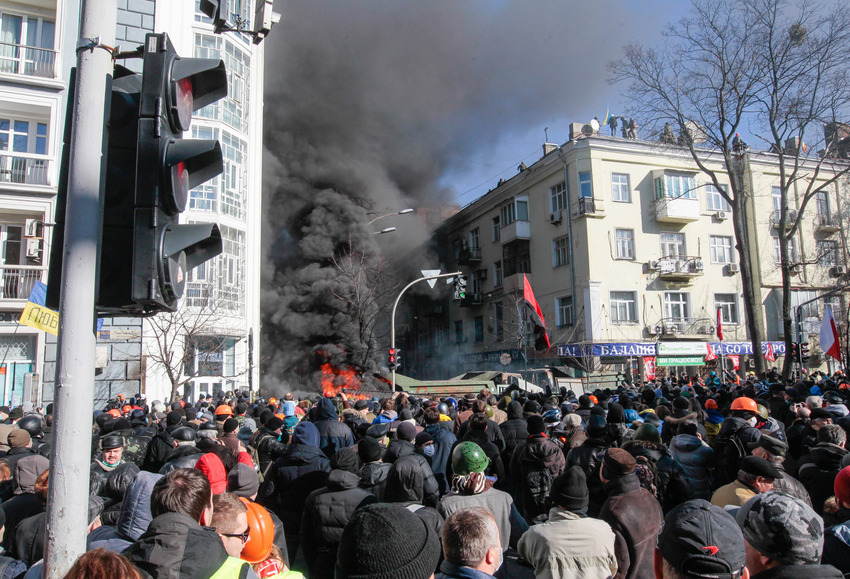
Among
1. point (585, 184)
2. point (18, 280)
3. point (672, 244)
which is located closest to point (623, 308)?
point (672, 244)

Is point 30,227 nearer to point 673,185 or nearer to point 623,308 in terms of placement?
point 623,308

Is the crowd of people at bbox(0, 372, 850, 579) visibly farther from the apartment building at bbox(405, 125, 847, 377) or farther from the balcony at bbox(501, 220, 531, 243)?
the balcony at bbox(501, 220, 531, 243)

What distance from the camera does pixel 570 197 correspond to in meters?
32.4

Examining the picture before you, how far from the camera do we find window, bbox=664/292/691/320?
3244 centimetres

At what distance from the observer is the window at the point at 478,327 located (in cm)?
3972

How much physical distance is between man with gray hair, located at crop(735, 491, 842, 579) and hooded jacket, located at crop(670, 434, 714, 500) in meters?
3.19

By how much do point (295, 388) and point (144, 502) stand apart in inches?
1001

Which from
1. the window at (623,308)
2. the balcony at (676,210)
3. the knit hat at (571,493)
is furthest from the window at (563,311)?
the knit hat at (571,493)

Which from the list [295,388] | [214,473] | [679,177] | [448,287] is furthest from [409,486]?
[448,287]

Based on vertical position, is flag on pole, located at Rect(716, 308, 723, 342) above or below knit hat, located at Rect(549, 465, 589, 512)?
above

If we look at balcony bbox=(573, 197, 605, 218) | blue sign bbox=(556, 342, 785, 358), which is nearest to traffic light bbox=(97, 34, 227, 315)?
blue sign bbox=(556, 342, 785, 358)

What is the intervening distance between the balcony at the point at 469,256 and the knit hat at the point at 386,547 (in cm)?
3768

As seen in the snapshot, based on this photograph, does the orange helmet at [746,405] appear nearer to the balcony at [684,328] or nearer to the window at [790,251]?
the balcony at [684,328]

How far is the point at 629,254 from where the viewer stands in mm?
32250
